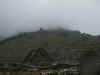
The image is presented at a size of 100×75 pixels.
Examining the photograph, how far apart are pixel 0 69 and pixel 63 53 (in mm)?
3501

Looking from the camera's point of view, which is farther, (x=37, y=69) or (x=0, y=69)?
(x=0, y=69)

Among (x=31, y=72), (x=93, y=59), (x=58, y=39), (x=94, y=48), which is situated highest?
(x=58, y=39)

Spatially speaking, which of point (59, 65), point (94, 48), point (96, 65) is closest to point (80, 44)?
point (94, 48)

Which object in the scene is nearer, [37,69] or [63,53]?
[37,69]

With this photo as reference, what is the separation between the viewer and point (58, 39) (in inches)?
409

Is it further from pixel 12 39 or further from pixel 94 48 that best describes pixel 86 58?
pixel 12 39

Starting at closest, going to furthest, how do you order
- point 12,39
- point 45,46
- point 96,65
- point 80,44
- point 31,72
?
point 31,72
point 96,65
point 80,44
point 45,46
point 12,39

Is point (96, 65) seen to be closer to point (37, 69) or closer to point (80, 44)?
point (80, 44)

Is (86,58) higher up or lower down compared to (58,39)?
lower down

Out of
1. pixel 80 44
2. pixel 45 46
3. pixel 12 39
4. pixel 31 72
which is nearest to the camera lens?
pixel 31 72

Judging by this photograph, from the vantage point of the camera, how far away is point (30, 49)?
10188 mm

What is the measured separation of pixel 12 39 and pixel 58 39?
315 centimetres

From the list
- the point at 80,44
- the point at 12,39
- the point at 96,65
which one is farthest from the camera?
the point at 12,39

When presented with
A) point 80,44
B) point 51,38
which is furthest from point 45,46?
point 80,44
